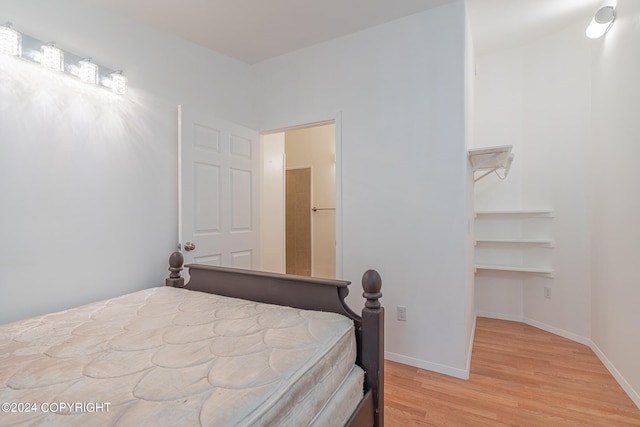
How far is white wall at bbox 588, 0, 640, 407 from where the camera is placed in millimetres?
1906

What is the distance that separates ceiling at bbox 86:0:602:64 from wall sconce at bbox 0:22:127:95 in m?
0.47

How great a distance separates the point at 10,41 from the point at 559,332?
461cm

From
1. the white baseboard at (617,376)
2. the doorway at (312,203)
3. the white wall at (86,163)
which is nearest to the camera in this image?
the white wall at (86,163)

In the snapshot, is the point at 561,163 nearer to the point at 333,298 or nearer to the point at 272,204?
the point at 333,298

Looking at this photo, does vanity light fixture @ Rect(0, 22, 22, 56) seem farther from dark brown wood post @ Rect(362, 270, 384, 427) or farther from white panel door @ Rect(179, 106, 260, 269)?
dark brown wood post @ Rect(362, 270, 384, 427)

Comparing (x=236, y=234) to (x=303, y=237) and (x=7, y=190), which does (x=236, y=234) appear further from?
(x=303, y=237)

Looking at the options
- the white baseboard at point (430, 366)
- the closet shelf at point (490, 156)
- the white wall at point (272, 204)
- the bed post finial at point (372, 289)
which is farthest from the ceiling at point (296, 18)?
the white baseboard at point (430, 366)

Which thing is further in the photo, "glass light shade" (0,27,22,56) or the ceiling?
the ceiling

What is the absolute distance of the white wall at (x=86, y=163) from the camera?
5.39 ft

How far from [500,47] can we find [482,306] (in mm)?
2814

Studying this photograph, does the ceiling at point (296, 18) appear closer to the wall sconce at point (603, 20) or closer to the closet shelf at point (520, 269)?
the wall sconce at point (603, 20)

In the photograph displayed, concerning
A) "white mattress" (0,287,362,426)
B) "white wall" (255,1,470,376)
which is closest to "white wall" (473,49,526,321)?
"white wall" (255,1,470,376)

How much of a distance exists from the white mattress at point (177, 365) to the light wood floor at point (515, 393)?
0.86 meters

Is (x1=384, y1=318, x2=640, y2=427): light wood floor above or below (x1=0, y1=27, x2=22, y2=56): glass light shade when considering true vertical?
below
